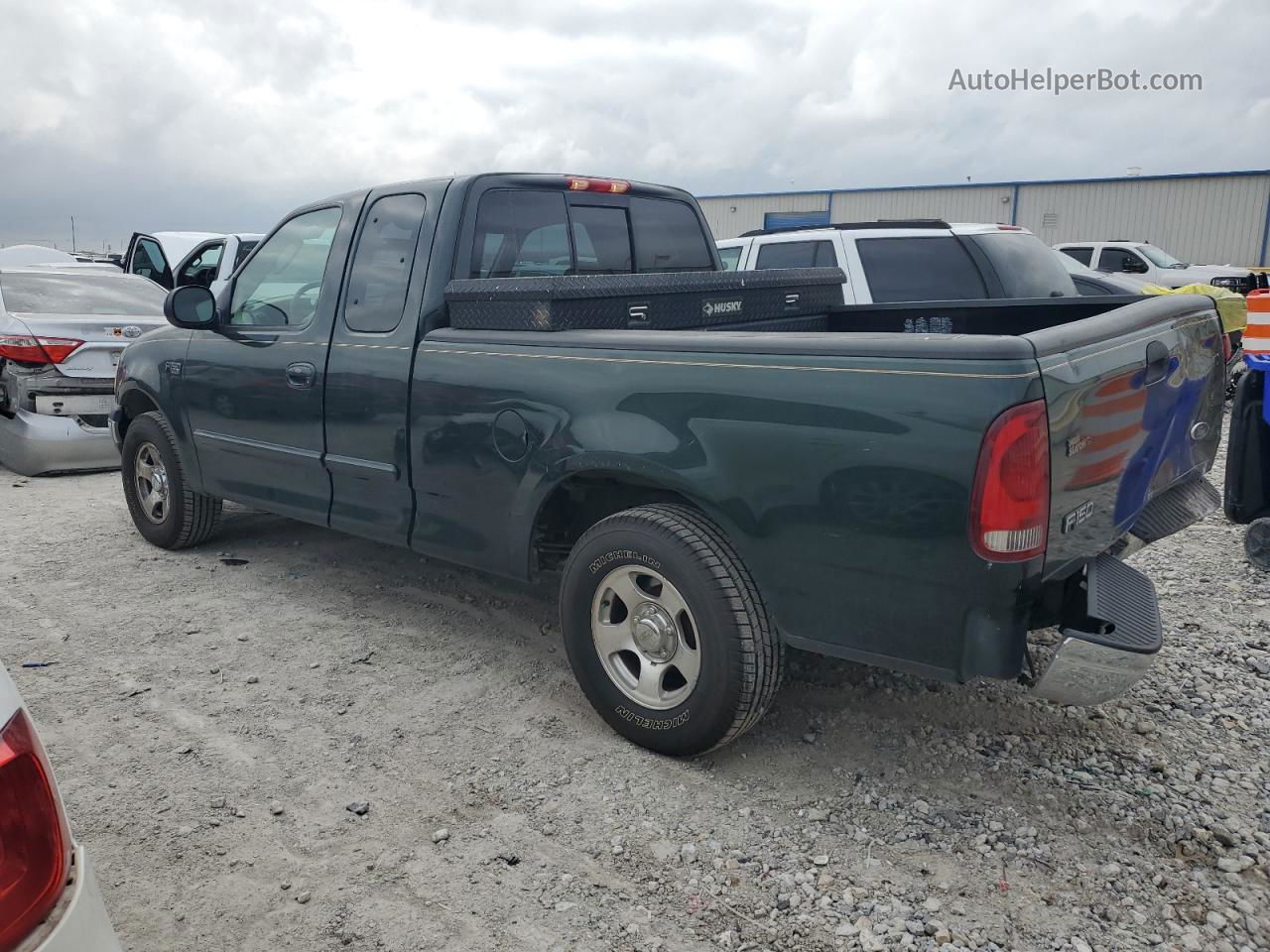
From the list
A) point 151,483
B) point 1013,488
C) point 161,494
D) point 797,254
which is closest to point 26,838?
A: point 1013,488

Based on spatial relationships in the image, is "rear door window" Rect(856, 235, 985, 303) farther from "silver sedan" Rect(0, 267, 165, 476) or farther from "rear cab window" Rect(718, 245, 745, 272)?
"silver sedan" Rect(0, 267, 165, 476)

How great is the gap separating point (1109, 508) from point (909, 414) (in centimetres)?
75

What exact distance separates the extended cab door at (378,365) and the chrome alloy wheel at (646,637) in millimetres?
1092

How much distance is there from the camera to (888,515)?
258 cm

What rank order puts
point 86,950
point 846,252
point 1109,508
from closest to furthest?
point 86,950 → point 1109,508 → point 846,252

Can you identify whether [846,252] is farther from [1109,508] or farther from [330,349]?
[1109,508]

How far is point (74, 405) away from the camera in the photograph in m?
7.40

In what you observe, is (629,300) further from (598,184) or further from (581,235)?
(598,184)

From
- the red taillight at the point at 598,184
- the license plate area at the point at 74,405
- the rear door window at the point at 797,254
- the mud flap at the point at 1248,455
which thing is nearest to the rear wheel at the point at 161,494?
the license plate area at the point at 74,405

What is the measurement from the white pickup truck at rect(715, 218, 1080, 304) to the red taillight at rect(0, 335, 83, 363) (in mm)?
5730

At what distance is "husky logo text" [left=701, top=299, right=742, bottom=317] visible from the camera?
410cm

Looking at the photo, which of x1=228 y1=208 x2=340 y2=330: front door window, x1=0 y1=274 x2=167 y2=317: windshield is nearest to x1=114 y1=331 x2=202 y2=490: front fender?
x1=228 y1=208 x2=340 y2=330: front door window

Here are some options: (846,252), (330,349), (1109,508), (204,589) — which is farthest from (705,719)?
(846,252)

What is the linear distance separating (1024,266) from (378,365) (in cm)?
559
